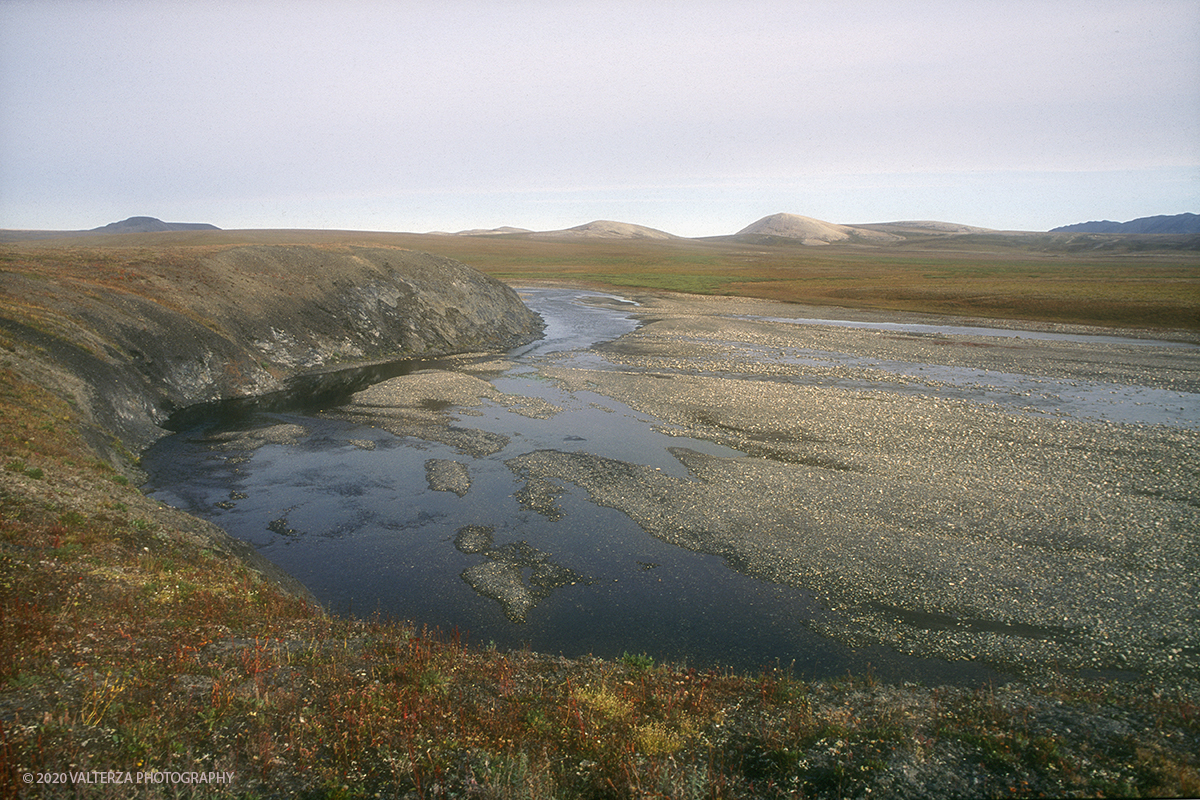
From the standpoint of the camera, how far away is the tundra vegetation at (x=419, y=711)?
27.4 feet

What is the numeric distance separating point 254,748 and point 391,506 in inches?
585

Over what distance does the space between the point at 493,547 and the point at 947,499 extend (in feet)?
58.9

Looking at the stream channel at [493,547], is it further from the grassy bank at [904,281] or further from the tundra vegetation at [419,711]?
the grassy bank at [904,281]

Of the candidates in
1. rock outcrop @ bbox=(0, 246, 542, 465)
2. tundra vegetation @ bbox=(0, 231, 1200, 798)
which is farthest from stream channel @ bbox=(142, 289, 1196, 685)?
rock outcrop @ bbox=(0, 246, 542, 465)

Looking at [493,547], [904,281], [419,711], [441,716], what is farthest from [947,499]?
[904,281]

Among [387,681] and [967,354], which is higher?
[967,354]

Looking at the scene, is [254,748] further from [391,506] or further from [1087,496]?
[1087,496]

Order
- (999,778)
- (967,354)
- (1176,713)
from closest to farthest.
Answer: (999,778)
(1176,713)
(967,354)

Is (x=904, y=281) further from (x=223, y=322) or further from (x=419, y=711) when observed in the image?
(x=419, y=711)

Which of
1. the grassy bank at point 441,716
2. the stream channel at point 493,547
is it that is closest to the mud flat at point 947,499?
the stream channel at point 493,547

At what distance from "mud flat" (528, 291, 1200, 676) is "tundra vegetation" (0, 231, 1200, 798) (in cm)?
242

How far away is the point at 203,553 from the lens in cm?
1620

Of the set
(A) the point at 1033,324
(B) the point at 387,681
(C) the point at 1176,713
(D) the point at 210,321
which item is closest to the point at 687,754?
(B) the point at 387,681

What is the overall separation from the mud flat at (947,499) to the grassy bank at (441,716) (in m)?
2.70
